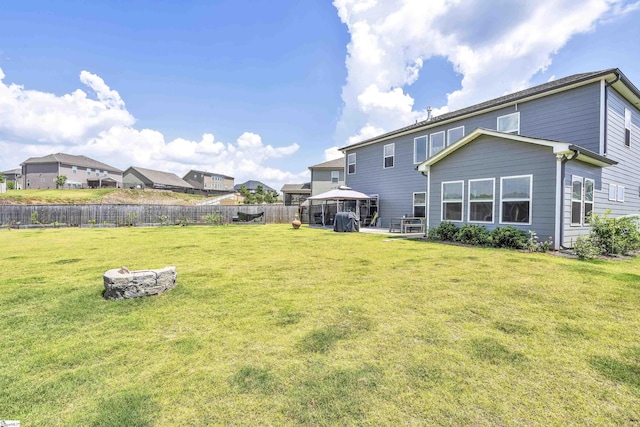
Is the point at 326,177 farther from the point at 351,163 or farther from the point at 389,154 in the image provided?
the point at 389,154

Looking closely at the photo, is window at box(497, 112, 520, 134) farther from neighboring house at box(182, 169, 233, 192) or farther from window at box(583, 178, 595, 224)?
neighboring house at box(182, 169, 233, 192)

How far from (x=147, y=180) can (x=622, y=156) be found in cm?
5672

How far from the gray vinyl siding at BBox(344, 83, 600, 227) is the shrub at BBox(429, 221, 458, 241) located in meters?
2.72

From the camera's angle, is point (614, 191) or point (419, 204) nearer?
point (614, 191)

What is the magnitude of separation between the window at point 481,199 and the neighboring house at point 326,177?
19145mm

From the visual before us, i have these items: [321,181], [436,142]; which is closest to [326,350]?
[436,142]

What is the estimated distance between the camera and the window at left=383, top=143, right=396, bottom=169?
16250 millimetres

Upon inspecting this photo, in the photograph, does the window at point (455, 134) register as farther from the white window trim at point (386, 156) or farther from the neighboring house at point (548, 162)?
the white window trim at point (386, 156)

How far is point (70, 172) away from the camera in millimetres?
43625

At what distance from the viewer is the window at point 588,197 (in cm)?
846

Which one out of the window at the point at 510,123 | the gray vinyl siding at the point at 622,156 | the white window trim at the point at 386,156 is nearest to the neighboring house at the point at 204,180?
the white window trim at the point at 386,156

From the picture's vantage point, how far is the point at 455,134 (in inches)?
520

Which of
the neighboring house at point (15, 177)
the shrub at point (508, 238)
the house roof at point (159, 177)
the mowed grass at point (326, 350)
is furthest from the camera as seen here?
the house roof at point (159, 177)

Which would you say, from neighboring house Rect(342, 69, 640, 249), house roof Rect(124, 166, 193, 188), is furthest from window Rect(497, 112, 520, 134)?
house roof Rect(124, 166, 193, 188)
